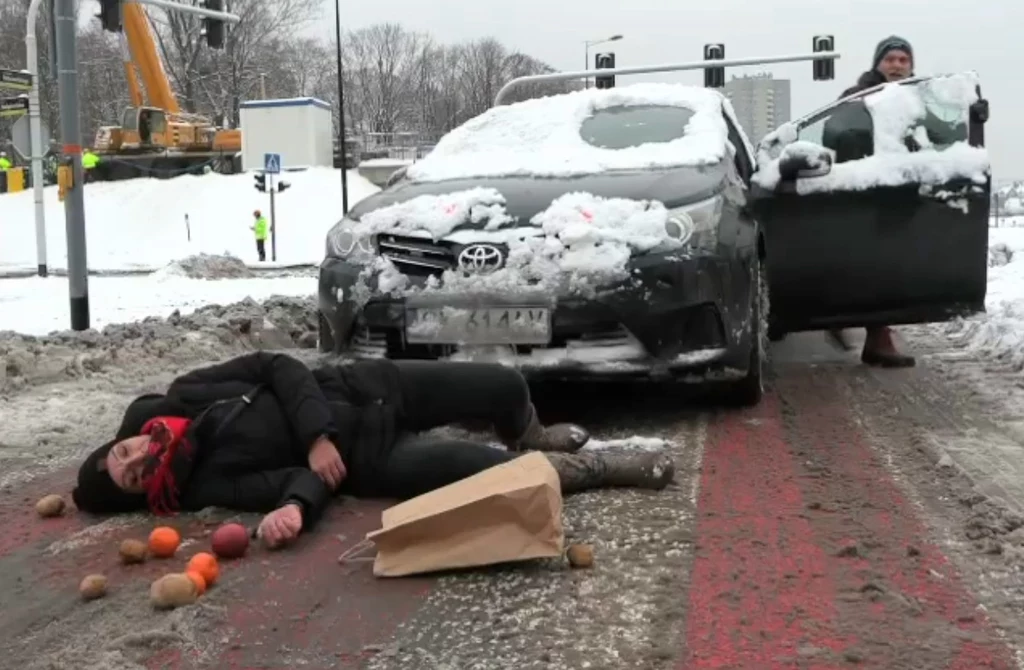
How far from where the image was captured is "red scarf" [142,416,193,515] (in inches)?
135

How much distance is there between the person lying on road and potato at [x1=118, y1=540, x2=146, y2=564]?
13.5 inches

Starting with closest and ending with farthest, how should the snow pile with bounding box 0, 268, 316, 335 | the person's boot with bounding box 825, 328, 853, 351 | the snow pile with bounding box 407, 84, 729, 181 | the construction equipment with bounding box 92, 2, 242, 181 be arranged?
the snow pile with bounding box 407, 84, 729, 181 < the person's boot with bounding box 825, 328, 853, 351 < the snow pile with bounding box 0, 268, 316, 335 < the construction equipment with bounding box 92, 2, 242, 181

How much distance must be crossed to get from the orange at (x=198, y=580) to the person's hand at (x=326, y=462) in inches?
24.4

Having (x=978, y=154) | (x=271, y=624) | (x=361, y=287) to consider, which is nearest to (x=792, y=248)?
(x=978, y=154)

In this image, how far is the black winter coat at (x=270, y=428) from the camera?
3494mm

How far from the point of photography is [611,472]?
3.73 meters

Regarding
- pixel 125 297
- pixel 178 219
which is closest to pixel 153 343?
pixel 125 297

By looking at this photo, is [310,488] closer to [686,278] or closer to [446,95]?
[686,278]

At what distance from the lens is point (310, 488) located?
338cm

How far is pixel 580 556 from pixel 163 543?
1.24 meters

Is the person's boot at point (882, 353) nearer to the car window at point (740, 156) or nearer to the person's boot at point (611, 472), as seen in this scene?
the car window at point (740, 156)

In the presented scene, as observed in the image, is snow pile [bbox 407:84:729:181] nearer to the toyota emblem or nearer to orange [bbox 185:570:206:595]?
the toyota emblem

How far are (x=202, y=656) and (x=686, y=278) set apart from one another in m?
2.66

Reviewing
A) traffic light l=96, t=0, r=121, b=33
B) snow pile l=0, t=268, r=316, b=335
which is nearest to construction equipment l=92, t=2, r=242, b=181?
traffic light l=96, t=0, r=121, b=33
